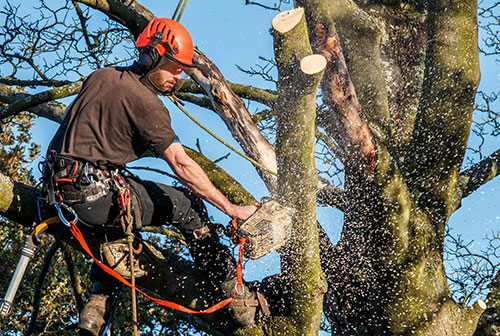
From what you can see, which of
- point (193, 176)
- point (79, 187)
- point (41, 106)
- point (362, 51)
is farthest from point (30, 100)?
point (362, 51)

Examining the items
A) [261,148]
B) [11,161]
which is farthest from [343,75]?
[11,161]

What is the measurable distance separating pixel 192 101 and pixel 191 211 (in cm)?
258

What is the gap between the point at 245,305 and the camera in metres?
3.54

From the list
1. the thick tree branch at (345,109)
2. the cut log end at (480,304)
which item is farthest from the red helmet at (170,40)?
the cut log end at (480,304)

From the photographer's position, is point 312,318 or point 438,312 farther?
point 438,312

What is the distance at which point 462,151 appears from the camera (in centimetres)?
408

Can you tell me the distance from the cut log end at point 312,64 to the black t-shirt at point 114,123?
2.73 ft

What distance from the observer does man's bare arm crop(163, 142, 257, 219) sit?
3215mm

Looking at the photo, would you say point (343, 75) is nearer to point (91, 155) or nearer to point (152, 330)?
point (91, 155)

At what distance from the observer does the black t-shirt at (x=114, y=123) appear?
10.5 ft

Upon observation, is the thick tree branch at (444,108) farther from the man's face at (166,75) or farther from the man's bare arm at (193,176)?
the man's face at (166,75)

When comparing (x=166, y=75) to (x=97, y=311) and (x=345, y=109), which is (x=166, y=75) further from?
(x=97, y=311)

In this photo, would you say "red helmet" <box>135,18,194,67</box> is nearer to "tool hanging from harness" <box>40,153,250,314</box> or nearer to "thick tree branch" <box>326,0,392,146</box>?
"tool hanging from harness" <box>40,153,250,314</box>

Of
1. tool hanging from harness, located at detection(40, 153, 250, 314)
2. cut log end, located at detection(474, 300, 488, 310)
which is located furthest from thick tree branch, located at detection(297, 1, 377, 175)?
tool hanging from harness, located at detection(40, 153, 250, 314)
